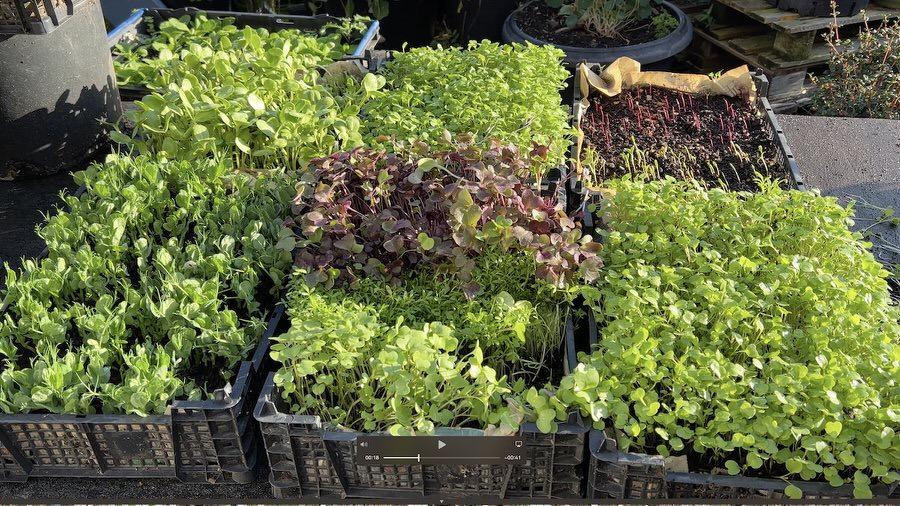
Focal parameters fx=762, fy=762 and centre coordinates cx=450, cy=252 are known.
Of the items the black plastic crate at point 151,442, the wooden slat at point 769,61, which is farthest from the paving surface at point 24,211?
the wooden slat at point 769,61

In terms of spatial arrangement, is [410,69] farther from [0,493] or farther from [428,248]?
[0,493]

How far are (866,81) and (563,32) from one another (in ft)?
5.23

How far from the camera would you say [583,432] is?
1660 mm

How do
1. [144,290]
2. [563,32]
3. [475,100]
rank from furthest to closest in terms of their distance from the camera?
1. [563,32]
2. [475,100]
3. [144,290]

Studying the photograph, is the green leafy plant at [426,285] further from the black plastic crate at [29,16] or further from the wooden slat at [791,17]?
the wooden slat at [791,17]

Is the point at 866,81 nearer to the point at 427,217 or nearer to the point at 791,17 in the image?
the point at 791,17

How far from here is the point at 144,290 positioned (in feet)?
6.86

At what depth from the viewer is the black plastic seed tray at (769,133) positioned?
278 centimetres

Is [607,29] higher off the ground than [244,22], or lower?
lower

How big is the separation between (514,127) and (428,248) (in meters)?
0.83

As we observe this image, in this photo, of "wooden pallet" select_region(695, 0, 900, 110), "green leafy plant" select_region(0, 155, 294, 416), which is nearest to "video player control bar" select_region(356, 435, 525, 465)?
"green leafy plant" select_region(0, 155, 294, 416)

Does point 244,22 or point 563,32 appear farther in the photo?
point 563,32

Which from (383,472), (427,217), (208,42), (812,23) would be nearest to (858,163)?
(812,23)

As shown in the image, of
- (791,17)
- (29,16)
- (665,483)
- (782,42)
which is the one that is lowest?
(782,42)
